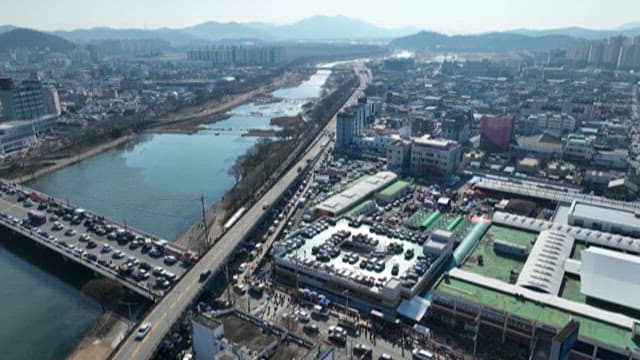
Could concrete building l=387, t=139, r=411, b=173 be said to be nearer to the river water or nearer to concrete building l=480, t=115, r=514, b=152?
concrete building l=480, t=115, r=514, b=152

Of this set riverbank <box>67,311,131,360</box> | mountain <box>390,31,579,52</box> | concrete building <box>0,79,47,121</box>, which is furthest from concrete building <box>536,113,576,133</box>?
mountain <box>390,31,579,52</box>

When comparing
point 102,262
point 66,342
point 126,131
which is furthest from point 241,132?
point 66,342

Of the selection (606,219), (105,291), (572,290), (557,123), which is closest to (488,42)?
(557,123)

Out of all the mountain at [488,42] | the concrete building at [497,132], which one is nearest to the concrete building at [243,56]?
the mountain at [488,42]

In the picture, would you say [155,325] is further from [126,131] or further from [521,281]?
[126,131]

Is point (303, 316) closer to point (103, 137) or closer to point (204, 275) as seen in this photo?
point (204, 275)
